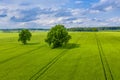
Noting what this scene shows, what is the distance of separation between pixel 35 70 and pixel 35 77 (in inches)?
245

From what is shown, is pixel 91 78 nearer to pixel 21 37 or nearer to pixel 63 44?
pixel 63 44

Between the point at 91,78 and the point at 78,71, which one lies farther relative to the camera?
the point at 78,71

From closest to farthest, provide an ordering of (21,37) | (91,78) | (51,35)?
1. (91,78)
2. (51,35)
3. (21,37)

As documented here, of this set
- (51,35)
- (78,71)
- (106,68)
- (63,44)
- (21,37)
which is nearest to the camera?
(78,71)

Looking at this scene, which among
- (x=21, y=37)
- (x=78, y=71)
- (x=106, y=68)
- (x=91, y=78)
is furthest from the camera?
(x=21, y=37)

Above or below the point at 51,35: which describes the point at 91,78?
below

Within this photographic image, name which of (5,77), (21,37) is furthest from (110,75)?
(21,37)

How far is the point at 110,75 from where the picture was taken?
131 feet

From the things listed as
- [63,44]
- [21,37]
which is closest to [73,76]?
[63,44]

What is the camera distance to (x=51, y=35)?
3482 inches

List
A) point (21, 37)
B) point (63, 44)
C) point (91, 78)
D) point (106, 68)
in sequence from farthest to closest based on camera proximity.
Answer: point (21, 37)
point (63, 44)
point (106, 68)
point (91, 78)

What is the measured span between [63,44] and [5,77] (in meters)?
58.8

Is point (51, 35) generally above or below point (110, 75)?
above

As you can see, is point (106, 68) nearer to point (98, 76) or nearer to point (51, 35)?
point (98, 76)
